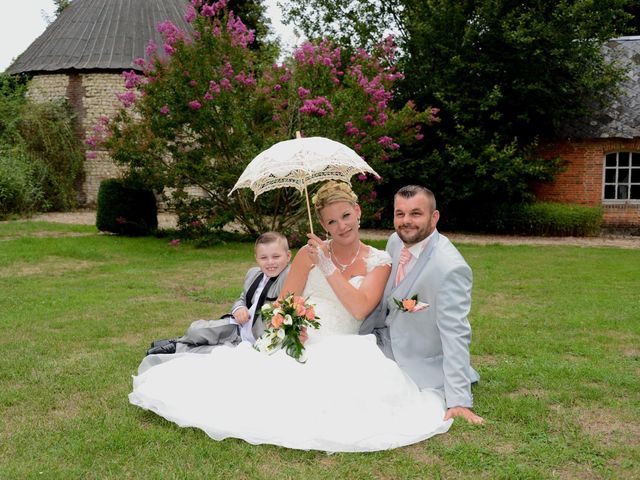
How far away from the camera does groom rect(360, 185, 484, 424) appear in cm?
404

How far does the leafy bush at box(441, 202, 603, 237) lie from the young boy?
1500 centimetres

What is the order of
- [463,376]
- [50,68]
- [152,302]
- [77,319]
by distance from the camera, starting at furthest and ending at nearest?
[50,68], [152,302], [77,319], [463,376]

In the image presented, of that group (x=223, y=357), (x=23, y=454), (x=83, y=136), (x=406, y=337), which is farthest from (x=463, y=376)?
(x=83, y=136)

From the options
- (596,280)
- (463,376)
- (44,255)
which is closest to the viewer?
(463,376)

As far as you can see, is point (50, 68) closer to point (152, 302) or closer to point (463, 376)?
point (152, 302)

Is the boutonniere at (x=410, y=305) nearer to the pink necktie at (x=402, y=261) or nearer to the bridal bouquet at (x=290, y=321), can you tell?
the pink necktie at (x=402, y=261)

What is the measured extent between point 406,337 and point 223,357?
1.23 m

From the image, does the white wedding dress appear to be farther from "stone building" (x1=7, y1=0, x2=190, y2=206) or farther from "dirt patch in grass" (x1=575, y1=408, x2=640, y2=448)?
"stone building" (x1=7, y1=0, x2=190, y2=206)

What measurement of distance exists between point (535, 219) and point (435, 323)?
15.5 m

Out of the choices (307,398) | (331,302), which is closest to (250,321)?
(331,302)

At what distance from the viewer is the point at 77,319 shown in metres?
7.45

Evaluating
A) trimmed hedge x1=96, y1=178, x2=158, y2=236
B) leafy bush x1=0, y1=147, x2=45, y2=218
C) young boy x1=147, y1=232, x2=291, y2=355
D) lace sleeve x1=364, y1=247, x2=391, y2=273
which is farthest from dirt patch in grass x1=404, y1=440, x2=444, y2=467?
leafy bush x1=0, y1=147, x2=45, y2=218

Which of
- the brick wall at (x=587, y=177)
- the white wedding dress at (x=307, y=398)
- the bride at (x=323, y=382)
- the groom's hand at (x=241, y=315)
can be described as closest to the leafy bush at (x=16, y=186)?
the brick wall at (x=587, y=177)

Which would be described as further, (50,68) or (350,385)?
(50,68)
